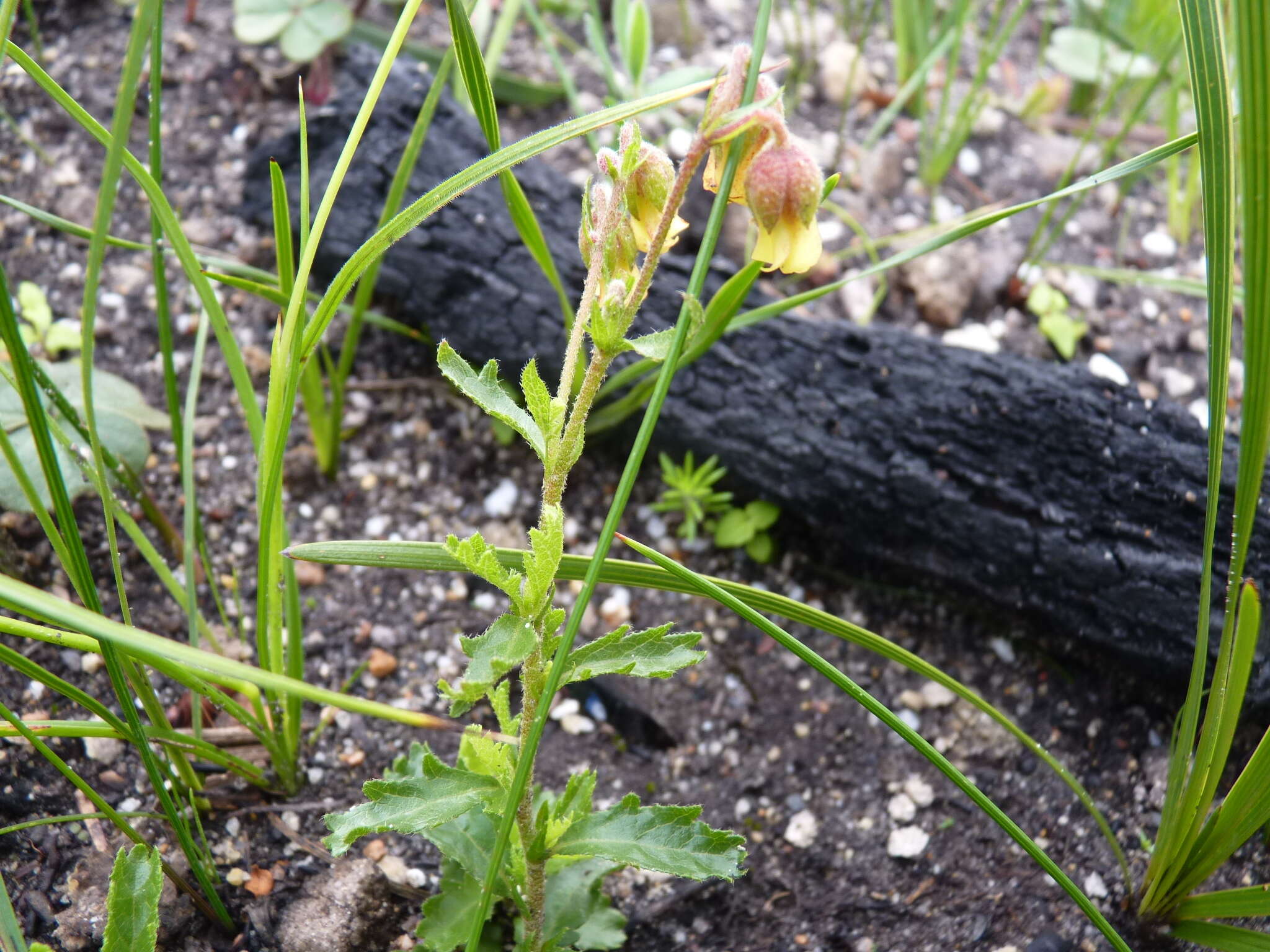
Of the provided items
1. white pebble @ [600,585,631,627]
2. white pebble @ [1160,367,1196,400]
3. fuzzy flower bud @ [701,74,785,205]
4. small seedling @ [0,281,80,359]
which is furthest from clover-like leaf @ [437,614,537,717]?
white pebble @ [1160,367,1196,400]

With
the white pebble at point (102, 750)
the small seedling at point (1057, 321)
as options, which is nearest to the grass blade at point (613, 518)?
the white pebble at point (102, 750)

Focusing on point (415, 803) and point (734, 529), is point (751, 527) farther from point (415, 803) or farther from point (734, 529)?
point (415, 803)

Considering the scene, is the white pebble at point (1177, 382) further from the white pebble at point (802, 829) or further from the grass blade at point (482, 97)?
the grass blade at point (482, 97)

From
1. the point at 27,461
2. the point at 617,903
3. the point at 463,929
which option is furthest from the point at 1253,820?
→ the point at 27,461

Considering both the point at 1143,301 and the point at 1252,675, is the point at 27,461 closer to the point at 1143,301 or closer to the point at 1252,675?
the point at 1252,675

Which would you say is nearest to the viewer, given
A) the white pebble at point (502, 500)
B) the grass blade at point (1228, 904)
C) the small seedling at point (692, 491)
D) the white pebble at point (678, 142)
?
the grass blade at point (1228, 904)

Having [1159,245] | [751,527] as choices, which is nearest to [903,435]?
[751,527]
